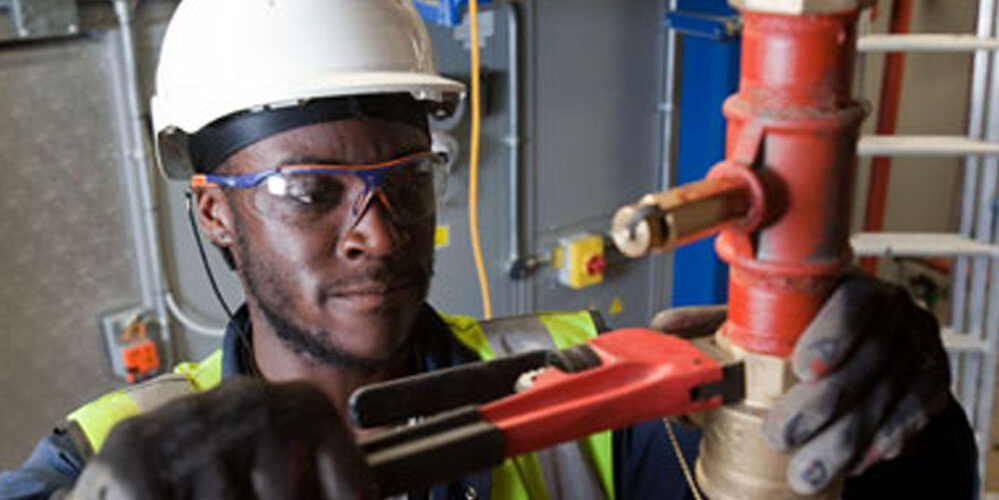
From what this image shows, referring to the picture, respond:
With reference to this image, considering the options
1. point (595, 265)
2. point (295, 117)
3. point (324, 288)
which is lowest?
point (595, 265)

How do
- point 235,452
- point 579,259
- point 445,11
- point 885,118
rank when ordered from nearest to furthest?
point 235,452, point 445,11, point 579,259, point 885,118

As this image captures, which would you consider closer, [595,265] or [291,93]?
[291,93]

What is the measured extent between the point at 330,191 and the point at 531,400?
651 mm

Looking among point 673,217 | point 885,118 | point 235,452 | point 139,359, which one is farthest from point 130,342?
point 885,118

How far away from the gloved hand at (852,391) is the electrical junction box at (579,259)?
2.31m

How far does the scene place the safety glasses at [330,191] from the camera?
1.25 m

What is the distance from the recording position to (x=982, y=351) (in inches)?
102

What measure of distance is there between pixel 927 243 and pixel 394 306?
1741mm

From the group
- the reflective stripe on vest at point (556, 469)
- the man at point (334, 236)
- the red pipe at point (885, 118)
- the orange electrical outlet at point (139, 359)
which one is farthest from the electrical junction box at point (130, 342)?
the red pipe at point (885, 118)

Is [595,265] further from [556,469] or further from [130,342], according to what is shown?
[556,469]

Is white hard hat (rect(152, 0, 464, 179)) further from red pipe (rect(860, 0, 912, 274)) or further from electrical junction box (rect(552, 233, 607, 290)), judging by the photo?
red pipe (rect(860, 0, 912, 274))

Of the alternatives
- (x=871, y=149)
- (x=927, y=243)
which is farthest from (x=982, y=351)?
(x=871, y=149)

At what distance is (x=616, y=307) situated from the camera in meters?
3.45

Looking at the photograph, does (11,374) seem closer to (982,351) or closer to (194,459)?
(194,459)
